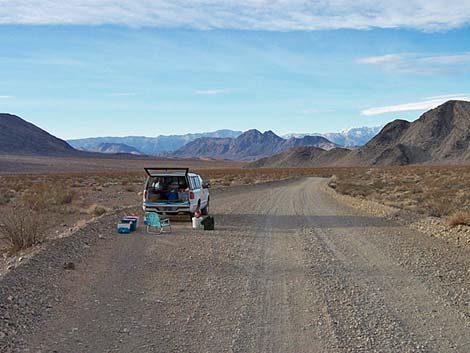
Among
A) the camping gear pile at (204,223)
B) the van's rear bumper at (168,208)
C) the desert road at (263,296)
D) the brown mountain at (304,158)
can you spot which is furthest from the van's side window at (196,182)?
the brown mountain at (304,158)

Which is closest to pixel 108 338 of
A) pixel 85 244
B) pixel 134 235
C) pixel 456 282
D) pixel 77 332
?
pixel 77 332

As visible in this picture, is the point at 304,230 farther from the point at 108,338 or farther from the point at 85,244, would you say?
the point at 108,338

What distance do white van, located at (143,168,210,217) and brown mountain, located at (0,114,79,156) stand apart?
474 feet

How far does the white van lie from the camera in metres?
17.5

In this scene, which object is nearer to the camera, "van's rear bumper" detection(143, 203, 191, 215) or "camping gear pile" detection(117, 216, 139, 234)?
"camping gear pile" detection(117, 216, 139, 234)

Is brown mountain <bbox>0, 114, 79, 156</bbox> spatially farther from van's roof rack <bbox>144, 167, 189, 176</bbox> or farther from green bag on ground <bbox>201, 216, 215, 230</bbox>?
green bag on ground <bbox>201, 216, 215, 230</bbox>

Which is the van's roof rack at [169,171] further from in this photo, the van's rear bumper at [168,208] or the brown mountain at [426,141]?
the brown mountain at [426,141]

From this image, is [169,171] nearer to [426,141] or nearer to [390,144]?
[426,141]

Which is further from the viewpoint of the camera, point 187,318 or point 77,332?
point 187,318

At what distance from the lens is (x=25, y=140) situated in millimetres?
166625

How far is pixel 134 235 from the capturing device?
14.9 m

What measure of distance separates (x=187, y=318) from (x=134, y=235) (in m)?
7.93

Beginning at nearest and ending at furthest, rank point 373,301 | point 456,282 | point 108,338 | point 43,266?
1. point 108,338
2. point 373,301
3. point 456,282
4. point 43,266

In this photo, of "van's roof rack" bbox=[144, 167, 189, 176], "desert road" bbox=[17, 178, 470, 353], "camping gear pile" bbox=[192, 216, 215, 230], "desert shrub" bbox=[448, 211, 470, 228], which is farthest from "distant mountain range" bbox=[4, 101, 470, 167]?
"desert road" bbox=[17, 178, 470, 353]
